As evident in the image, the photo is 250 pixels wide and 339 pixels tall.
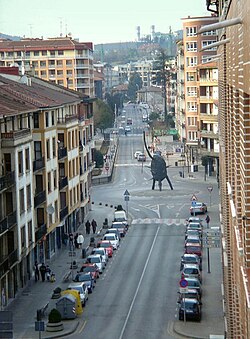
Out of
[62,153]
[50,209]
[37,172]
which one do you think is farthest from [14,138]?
[62,153]

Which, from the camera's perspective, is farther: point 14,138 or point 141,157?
point 141,157

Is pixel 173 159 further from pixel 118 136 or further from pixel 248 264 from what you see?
pixel 248 264

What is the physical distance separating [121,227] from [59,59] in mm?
89394

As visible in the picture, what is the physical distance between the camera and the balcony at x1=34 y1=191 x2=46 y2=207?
53.3 metres

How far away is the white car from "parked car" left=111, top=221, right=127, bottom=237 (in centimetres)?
272

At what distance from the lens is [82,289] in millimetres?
44906

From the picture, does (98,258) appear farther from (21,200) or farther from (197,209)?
(197,209)

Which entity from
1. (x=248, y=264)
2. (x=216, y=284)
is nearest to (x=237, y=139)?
(x=248, y=264)

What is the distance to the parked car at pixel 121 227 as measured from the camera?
64575 millimetres

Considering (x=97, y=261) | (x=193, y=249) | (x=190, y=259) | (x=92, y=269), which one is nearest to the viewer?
(x=92, y=269)

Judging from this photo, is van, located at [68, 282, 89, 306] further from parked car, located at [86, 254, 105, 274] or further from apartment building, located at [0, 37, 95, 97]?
apartment building, located at [0, 37, 95, 97]

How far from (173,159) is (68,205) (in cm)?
5713

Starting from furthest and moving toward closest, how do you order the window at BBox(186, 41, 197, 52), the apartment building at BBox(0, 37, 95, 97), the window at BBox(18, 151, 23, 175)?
the apartment building at BBox(0, 37, 95, 97) < the window at BBox(186, 41, 197, 52) < the window at BBox(18, 151, 23, 175)

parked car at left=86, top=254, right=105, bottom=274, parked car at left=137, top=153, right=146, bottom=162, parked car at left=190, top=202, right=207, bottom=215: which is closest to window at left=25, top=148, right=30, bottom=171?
parked car at left=86, top=254, right=105, bottom=274
